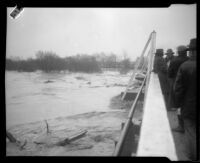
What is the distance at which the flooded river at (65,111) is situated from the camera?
5.54 metres

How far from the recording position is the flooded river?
18.2ft

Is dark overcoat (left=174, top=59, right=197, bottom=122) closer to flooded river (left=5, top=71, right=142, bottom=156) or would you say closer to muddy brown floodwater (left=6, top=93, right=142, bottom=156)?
muddy brown floodwater (left=6, top=93, right=142, bottom=156)

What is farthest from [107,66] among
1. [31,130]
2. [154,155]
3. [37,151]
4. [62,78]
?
[154,155]

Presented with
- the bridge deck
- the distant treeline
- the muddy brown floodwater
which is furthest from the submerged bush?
the bridge deck

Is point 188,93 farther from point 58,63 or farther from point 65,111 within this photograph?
point 58,63

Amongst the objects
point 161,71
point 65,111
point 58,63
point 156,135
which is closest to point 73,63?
point 58,63

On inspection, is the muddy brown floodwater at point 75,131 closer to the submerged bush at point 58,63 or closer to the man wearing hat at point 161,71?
the man wearing hat at point 161,71

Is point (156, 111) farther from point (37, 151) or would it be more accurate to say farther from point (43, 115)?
point (43, 115)

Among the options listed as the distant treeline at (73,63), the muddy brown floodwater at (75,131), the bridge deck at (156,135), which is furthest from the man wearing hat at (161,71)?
the distant treeline at (73,63)

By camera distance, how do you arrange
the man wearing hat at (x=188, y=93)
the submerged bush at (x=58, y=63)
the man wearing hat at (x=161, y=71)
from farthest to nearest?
the submerged bush at (x=58, y=63) < the man wearing hat at (x=161, y=71) < the man wearing hat at (x=188, y=93)

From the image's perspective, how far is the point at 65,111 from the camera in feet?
29.5

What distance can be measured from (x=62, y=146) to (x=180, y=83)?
4.16 meters

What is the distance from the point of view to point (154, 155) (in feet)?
6.31

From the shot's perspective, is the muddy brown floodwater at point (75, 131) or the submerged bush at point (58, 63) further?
the submerged bush at point (58, 63)
